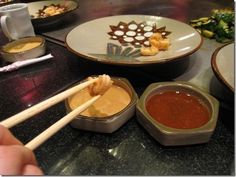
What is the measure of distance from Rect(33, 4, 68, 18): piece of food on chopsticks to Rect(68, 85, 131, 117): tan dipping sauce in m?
0.83

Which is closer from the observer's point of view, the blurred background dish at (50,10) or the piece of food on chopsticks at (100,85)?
the piece of food on chopsticks at (100,85)

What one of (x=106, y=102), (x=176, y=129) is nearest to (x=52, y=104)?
(x=106, y=102)

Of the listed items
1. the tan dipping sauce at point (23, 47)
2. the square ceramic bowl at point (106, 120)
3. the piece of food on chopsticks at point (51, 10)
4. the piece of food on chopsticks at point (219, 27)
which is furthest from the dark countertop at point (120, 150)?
the piece of food on chopsticks at point (51, 10)

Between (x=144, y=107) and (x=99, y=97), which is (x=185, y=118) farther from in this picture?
(x=99, y=97)

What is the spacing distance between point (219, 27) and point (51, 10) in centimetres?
92

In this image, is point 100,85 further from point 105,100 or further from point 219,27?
point 219,27

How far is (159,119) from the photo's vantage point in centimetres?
69

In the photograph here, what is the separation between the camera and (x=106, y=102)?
76 centimetres

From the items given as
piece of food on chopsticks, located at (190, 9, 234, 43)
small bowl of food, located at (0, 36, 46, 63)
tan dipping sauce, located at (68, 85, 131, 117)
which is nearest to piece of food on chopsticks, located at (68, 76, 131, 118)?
tan dipping sauce, located at (68, 85, 131, 117)

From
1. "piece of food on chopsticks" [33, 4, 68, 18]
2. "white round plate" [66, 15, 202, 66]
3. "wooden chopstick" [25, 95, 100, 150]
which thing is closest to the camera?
"wooden chopstick" [25, 95, 100, 150]

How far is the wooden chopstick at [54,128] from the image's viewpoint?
0.56 metres

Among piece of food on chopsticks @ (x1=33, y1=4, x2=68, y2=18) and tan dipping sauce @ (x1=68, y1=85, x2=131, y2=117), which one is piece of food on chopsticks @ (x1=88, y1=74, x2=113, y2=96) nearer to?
tan dipping sauce @ (x1=68, y1=85, x2=131, y2=117)

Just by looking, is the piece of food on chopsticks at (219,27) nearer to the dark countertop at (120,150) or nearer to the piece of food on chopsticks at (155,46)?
the piece of food on chopsticks at (155,46)

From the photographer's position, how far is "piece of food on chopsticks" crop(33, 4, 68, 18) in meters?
1.46
